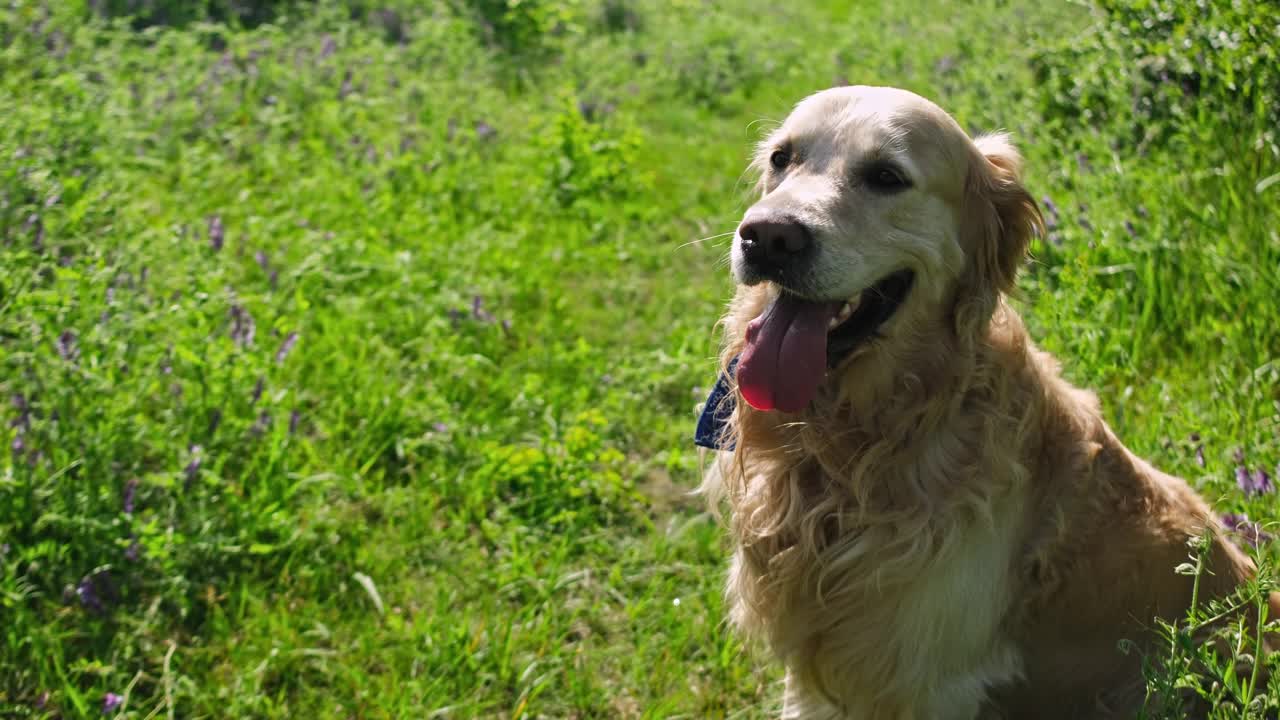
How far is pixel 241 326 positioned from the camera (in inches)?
145

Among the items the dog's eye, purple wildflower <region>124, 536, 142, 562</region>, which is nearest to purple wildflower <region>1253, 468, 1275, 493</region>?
the dog's eye

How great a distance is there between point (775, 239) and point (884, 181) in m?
0.33

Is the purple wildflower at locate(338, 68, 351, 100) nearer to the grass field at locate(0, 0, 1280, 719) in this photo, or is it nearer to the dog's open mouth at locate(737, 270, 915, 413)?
the grass field at locate(0, 0, 1280, 719)

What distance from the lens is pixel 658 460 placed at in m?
3.92

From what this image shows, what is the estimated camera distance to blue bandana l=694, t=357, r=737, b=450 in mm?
2686

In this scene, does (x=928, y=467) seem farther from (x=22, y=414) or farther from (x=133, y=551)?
(x=22, y=414)

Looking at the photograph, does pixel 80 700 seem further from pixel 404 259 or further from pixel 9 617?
pixel 404 259

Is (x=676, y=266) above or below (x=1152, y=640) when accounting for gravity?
below

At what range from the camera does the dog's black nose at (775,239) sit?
2.26 metres

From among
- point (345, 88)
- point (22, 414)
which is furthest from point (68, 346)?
point (345, 88)

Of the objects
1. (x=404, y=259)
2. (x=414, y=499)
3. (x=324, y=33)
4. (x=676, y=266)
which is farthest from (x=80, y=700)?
(x=324, y=33)

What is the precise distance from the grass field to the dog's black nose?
480 millimetres

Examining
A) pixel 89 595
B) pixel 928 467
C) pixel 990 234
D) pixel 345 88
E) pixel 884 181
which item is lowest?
pixel 89 595

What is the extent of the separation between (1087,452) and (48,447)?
2.68 m
